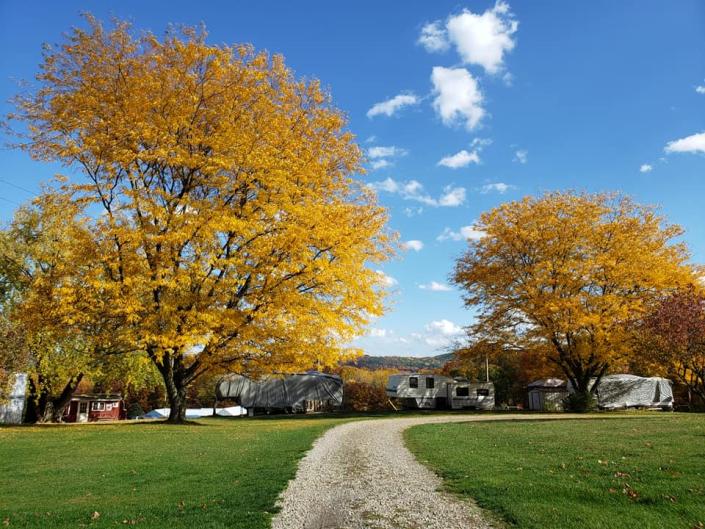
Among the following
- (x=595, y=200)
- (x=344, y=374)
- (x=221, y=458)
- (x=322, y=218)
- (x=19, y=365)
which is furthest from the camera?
(x=344, y=374)

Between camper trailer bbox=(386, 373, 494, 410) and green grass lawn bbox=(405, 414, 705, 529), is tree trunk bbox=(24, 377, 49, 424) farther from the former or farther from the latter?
green grass lawn bbox=(405, 414, 705, 529)

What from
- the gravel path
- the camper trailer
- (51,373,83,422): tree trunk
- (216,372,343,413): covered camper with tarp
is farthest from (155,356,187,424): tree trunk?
the camper trailer

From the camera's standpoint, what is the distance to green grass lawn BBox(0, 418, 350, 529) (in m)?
7.08

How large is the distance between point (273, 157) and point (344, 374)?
65110mm

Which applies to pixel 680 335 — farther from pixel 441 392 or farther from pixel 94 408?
pixel 94 408

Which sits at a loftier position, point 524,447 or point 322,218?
point 322,218

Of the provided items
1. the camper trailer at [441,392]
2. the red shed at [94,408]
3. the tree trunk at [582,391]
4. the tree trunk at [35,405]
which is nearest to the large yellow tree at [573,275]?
the tree trunk at [582,391]

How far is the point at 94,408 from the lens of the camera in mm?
53344

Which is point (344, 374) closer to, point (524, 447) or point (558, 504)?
point (524, 447)

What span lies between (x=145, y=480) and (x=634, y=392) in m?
43.6

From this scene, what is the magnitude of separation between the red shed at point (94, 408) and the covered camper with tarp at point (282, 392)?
1658 centimetres

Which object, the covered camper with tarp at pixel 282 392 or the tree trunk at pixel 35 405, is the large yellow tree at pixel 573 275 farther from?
the tree trunk at pixel 35 405

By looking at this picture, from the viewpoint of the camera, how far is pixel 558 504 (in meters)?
7.06

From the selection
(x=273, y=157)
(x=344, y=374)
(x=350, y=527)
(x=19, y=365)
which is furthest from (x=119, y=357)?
(x=344, y=374)
